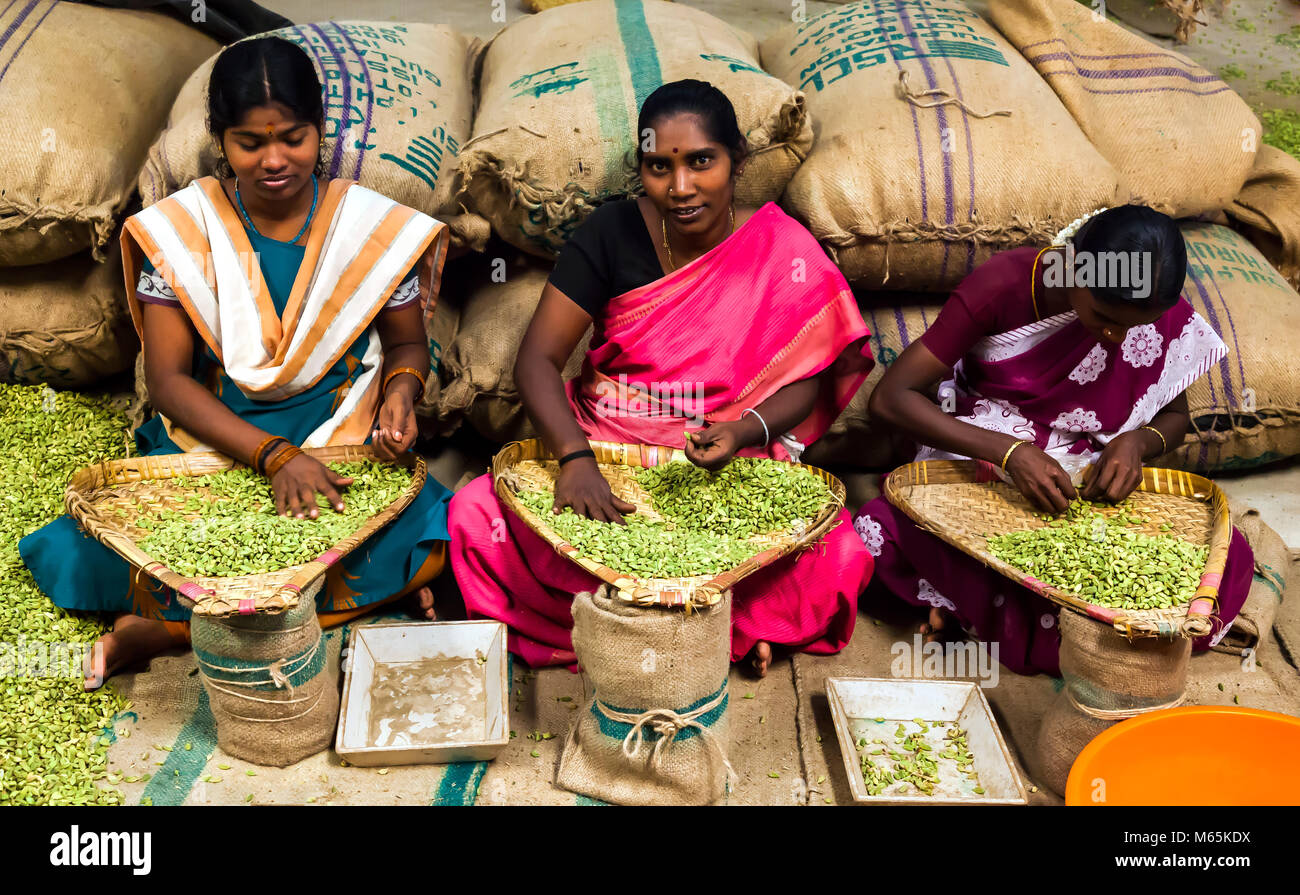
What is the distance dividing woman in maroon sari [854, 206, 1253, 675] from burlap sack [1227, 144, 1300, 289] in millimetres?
1128

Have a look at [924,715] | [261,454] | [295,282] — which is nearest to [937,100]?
[924,715]

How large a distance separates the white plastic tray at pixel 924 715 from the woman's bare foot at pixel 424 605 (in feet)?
3.30

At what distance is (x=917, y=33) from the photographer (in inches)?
133

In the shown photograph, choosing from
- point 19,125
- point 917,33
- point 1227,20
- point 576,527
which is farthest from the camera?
point 1227,20

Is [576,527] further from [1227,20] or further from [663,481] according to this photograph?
[1227,20]

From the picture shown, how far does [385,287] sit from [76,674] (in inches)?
44.5

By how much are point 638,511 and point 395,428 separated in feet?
1.95

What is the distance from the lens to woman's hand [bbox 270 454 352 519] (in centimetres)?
248

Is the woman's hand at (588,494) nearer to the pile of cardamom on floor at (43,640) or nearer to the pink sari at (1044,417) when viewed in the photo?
the pink sari at (1044,417)

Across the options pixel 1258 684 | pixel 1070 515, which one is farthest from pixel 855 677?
pixel 1258 684

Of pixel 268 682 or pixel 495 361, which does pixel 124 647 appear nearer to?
pixel 268 682

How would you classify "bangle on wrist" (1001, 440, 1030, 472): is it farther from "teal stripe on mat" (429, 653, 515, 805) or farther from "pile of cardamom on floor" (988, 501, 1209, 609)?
"teal stripe on mat" (429, 653, 515, 805)

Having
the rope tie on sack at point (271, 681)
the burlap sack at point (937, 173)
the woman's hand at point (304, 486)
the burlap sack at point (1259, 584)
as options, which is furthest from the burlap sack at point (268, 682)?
the burlap sack at point (1259, 584)

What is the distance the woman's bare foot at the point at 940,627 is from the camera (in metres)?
2.85
